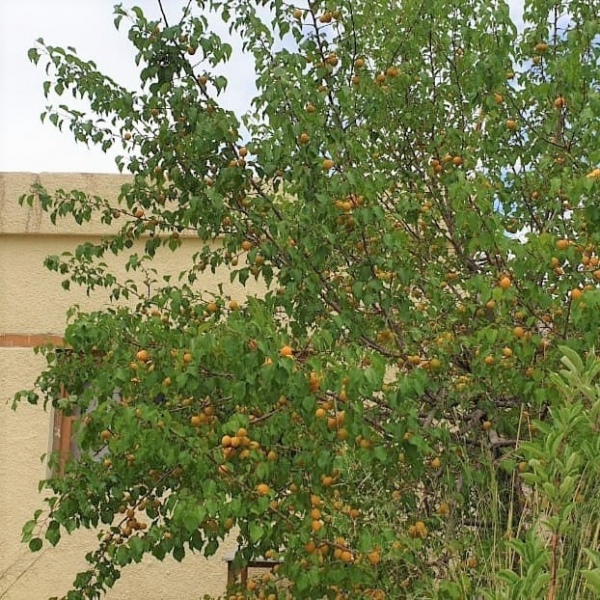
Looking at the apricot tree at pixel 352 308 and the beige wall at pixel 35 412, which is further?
the beige wall at pixel 35 412

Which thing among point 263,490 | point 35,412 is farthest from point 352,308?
point 35,412

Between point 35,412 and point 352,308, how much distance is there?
4.20 metres

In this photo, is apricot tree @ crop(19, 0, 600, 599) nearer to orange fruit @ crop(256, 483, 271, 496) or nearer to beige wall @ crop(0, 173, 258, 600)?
orange fruit @ crop(256, 483, 271, 496)

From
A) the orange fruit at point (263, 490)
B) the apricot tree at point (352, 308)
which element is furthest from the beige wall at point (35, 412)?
the orange fruit at point (263, 490)

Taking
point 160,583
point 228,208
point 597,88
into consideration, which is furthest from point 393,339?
point 160,583

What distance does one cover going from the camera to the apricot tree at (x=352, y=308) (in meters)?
3.58

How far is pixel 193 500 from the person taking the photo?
3.46 meters

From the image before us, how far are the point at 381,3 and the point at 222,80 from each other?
3.53ft

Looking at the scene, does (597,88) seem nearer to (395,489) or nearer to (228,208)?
(228,208)

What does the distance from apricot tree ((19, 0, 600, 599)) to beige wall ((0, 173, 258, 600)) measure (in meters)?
2.70

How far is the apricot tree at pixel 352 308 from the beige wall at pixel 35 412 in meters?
2.70

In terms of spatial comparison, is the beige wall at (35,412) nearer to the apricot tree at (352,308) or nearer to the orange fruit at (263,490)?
the apricot tree at (352,308)

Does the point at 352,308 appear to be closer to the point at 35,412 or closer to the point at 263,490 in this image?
the point at 263,490

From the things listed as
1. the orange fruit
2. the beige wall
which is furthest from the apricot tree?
the beige wall
